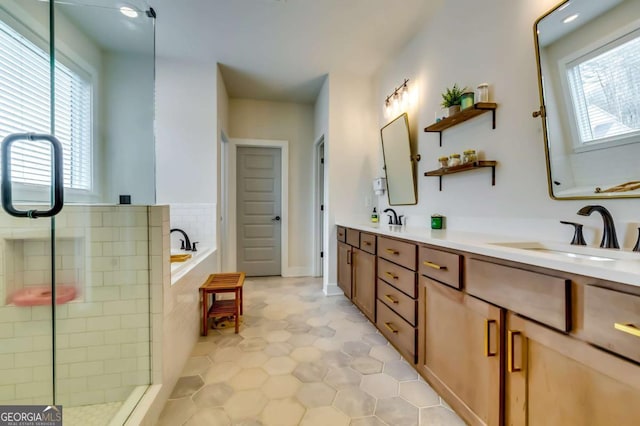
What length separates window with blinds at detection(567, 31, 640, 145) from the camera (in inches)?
40.9

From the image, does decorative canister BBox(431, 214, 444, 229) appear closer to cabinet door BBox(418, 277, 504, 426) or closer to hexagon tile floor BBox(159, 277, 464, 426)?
cabinet door BBox(418, 277, 504, 426)

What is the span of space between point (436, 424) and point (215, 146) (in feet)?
9.98

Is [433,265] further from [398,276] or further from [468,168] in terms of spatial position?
[468,168]

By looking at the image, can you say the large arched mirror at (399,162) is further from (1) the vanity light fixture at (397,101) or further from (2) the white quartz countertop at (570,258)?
(2) the white quartz countertop at (570,258)

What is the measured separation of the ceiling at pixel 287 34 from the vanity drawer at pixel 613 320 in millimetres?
2329

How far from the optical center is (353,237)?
105 inches

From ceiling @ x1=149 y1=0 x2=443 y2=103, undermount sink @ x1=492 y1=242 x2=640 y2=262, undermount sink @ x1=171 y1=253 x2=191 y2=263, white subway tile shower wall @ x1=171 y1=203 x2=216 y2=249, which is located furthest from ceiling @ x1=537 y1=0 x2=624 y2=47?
white subway tile shower wall @ x1=171 y1=203 x2=216 y2=249

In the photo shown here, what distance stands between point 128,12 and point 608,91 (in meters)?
2.91

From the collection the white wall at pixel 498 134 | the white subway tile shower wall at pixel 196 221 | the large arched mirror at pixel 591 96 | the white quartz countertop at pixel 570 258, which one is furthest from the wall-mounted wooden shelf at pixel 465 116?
the white subway tile shower wall at pixel 196 221

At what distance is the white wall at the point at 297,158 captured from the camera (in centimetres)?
411

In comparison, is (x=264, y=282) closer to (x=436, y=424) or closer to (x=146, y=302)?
(x=146, y=302)

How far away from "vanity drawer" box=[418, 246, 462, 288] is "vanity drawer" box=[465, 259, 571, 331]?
6 centimetres

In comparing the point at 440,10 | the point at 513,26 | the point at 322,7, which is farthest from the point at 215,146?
the point at 513,26

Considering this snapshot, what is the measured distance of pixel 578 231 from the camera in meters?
1.21
